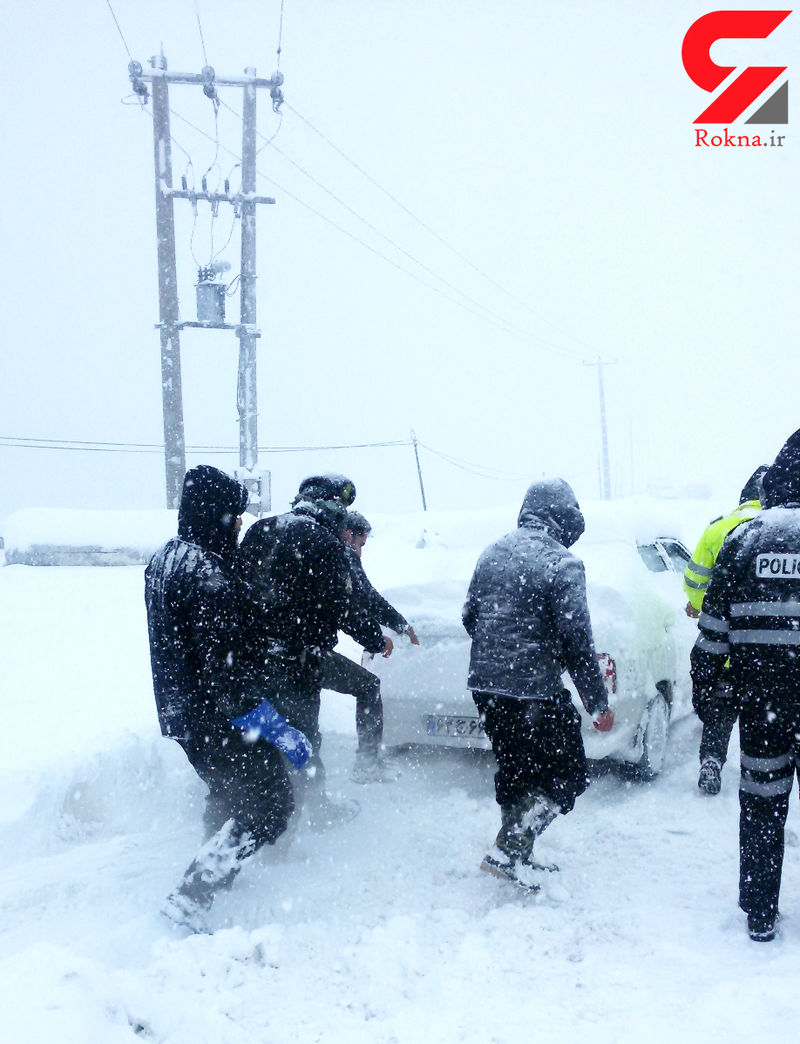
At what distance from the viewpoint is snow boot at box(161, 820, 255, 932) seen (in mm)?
3479

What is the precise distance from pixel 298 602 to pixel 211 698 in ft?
3.51

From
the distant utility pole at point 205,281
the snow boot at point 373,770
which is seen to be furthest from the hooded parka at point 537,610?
the distant utility pole at point 205,281

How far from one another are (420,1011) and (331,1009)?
1.03 feet

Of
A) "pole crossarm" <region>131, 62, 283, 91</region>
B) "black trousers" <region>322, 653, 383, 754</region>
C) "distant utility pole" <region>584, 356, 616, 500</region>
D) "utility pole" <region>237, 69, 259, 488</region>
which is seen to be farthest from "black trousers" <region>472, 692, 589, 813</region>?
"distant utility pole" <region>584, 356, 616, 500</region>

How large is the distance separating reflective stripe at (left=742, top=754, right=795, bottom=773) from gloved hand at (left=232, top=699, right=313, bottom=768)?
69.2 inches

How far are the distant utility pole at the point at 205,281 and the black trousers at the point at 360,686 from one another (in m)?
10.1

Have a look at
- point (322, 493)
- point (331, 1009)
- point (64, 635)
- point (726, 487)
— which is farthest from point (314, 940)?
point (726, 487)

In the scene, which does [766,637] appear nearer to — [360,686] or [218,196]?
[360,686]

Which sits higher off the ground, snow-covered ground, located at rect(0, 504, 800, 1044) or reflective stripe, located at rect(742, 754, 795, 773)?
reflective stripe, located at rect(742, 754, 795, 773)

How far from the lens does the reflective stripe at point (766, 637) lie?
10.7 ft

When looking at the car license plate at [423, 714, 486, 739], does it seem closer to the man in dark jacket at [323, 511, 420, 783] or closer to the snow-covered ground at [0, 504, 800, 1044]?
the man in dark jacket at [323, 511, 420, 783]

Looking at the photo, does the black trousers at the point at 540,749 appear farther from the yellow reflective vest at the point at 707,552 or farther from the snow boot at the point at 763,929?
the yellow reflective vest at the point at 707,552

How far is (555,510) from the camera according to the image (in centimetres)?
407

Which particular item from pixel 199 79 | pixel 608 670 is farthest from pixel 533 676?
pixel 199 79
